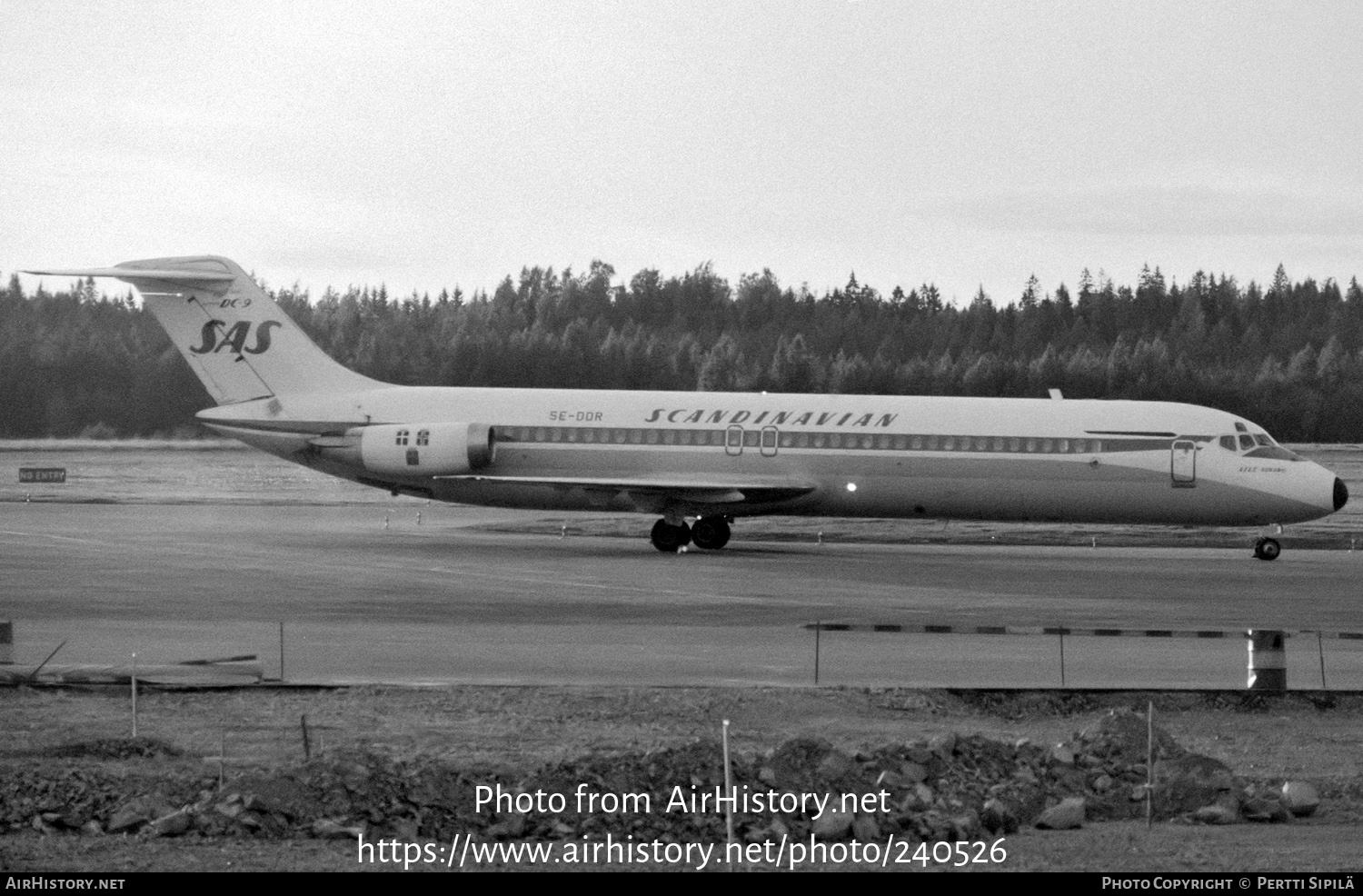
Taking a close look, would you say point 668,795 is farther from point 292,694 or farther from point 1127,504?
point 1127,504

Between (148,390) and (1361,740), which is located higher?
(148,390)

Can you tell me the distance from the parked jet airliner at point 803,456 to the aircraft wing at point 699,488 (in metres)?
0.04

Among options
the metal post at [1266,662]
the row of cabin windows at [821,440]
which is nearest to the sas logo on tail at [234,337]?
the row of cabin windows at [821,440]

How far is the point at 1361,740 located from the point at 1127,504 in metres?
18.5

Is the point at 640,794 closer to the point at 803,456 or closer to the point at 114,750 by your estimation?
the point at 114,750

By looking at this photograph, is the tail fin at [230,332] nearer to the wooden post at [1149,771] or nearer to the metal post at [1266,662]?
the metal post at [1266,662]

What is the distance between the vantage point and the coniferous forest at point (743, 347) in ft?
174

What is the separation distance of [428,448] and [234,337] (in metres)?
5.11

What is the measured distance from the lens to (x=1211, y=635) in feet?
60.3

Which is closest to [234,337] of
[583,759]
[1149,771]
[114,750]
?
[114,750]

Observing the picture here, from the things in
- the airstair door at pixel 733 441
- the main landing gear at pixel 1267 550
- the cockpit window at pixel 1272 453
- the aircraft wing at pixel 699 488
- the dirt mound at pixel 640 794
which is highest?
the airstair door at pixel 733 441

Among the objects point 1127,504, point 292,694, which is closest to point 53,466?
point 1127,504

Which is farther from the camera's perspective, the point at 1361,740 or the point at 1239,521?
the point at 1239,521

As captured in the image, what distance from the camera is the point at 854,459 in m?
32.5
